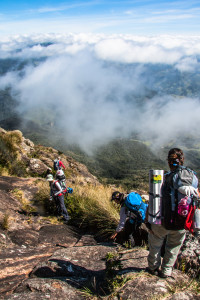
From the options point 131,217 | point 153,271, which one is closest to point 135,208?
point 131,217

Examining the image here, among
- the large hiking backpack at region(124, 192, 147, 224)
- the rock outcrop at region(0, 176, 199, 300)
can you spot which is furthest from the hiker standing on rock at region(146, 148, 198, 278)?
the large hiking backpack at region(124, 192, 147, 224)

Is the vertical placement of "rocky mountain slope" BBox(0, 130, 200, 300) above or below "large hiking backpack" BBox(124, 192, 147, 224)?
below

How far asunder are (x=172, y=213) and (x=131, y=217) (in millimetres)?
2447

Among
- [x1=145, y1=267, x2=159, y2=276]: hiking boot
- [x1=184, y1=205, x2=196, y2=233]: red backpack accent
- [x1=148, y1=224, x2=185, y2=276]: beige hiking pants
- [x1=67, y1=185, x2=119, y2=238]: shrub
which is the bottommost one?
[x1=67, y1=185, x2=119, y2=238]: shrub

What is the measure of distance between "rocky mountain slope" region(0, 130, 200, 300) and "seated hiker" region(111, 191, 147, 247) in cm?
48

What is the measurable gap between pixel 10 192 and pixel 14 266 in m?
6.40

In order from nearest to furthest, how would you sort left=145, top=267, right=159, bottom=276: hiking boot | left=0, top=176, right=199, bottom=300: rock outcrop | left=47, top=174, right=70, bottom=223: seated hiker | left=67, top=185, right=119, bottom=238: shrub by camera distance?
left=0, top=176, right=199, bottom=300: rock outcrop, left=145, top=267, right=159, bottom=276: hiking boot, left=67, top=185, right=119, bottom=238: shrub, left=47, top=174, right=70, bottom=223: seated hiker

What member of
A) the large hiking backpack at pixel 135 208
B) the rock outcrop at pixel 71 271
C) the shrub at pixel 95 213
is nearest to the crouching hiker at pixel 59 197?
the shrub at pixel 95 213

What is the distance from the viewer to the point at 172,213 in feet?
13.6

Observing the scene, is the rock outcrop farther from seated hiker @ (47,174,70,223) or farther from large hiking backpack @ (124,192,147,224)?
seated hiker @ (47,174,70,223)

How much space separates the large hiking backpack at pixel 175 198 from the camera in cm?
409

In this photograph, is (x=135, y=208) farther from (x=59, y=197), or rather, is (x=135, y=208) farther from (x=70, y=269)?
(x=59, y=197)

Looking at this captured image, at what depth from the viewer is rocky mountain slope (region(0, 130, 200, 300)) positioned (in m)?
4.05

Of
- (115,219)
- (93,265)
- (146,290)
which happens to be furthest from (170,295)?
(115,219)
